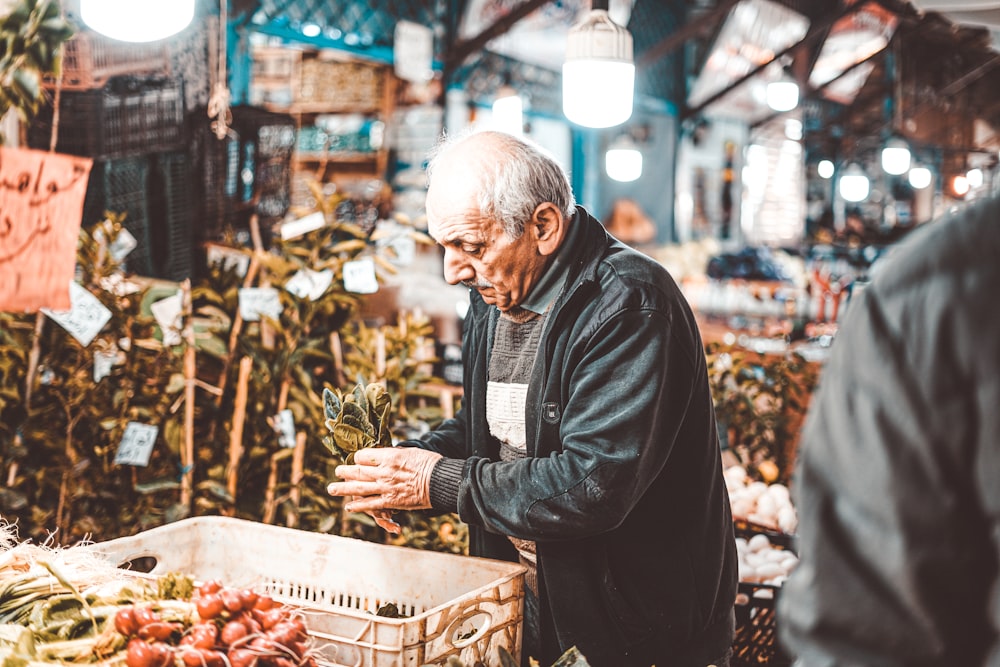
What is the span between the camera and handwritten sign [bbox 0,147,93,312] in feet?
6.40

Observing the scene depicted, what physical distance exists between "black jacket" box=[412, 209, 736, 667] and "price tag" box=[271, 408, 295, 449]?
4.32 feet

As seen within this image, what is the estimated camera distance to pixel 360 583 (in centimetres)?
212

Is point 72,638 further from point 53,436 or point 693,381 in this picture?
point 53,436

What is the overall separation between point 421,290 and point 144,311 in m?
1.48

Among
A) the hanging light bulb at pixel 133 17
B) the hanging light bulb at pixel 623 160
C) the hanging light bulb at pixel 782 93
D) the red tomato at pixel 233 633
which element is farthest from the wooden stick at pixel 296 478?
the hanging light bulb at pixel 782 93

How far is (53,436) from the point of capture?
10.4ft

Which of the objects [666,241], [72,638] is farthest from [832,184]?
[72,638]

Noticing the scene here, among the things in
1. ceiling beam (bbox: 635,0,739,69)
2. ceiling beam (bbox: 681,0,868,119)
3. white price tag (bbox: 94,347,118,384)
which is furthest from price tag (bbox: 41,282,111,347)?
ceiling beam (bbox: 681,0,868,119)

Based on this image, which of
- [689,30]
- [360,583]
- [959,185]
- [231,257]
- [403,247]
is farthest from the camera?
[959,185]

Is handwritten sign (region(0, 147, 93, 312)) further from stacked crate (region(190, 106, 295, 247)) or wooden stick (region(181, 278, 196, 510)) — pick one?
stacked crate (region(190, 106, 295, 247))

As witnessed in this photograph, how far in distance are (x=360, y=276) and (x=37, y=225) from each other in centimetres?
131

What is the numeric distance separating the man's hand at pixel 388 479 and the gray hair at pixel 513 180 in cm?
52

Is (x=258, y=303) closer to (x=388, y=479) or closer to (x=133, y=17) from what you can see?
(x=133, y=17)

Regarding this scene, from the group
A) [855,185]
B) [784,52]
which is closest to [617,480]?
[784,52]
